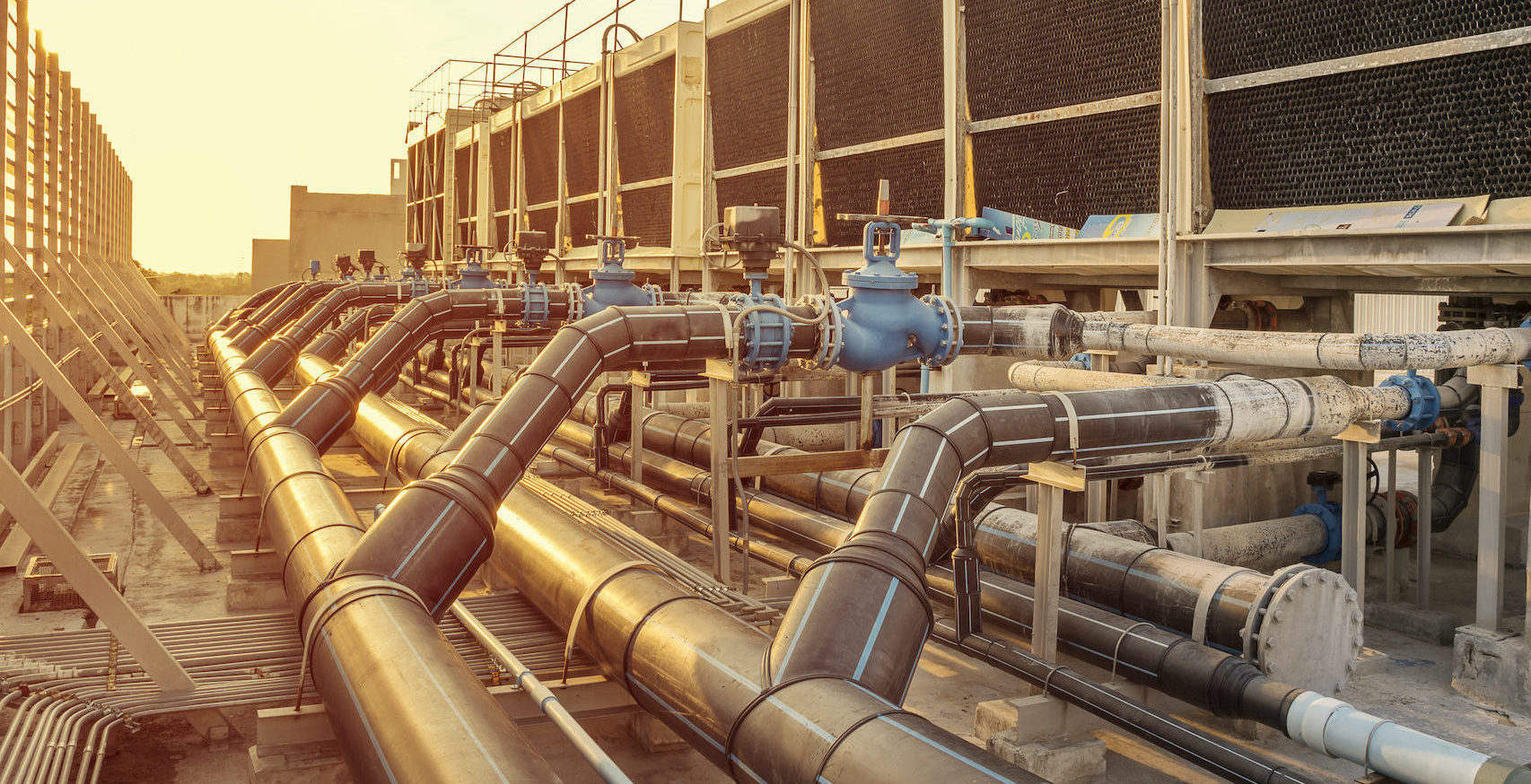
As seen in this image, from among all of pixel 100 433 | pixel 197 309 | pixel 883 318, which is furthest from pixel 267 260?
pixel 883 318

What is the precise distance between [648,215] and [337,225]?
27937 mm

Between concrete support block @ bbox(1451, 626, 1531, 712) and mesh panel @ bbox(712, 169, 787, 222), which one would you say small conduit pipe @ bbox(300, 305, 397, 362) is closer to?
mesh panel @ bbox(712, 169, 787, 222)

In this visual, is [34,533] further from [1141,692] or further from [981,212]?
[981,212]

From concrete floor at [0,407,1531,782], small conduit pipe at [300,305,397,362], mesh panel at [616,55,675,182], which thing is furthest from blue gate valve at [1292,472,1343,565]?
small conduit pipe at [300,305,397,362]

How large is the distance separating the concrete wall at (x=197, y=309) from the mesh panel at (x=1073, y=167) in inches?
1250

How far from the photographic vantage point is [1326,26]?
805 centimetres

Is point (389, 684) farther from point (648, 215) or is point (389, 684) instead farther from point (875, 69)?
point (648, 215)

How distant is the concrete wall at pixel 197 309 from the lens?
120 ft

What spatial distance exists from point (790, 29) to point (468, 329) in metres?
5.20

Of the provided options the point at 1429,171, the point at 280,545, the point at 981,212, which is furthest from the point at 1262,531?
the point at 280,545

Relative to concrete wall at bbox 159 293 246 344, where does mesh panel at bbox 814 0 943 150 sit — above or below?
above

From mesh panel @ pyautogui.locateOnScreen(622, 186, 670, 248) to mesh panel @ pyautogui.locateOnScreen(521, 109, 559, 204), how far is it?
433cm

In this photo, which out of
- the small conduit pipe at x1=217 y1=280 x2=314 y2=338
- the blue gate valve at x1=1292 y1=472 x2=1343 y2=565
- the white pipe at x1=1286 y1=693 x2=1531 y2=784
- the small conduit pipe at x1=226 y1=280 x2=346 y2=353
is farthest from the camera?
the small conduit pipe at x1=217 y1=280 x2=314 y2=338

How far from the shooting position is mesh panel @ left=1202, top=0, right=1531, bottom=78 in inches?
283
